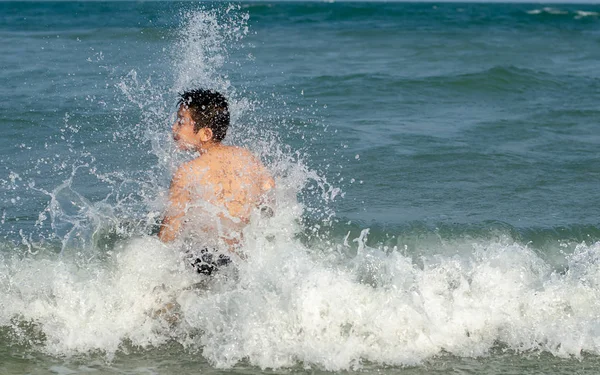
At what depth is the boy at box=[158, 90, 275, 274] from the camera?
176 inches

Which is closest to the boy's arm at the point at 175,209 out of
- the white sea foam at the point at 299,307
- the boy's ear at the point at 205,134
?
the white sea foam at the point at 299,307

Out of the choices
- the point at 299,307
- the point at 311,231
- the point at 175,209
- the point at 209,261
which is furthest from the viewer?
the point at 311,231

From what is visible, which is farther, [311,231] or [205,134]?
[311,231]


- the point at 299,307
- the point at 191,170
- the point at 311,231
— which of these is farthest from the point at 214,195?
the point at 311,231

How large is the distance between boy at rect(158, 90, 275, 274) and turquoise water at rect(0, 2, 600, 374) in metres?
0.14

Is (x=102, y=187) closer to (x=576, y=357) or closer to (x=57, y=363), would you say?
(x=57, y=363)

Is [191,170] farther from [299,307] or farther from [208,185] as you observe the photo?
[299,307]

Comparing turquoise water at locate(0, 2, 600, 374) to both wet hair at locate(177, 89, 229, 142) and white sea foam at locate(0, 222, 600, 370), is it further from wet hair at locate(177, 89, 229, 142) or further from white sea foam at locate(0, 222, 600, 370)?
wet hair at locate(177, 89, 229, 142)

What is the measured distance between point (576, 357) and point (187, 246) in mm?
2098

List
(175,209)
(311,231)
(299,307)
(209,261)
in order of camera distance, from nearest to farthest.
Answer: (299,307) → (209,261) → (175,209) → (311,231)

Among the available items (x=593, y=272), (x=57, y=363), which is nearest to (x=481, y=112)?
(x=593, y=272)

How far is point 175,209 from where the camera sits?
4.54 m

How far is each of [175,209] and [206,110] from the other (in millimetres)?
568

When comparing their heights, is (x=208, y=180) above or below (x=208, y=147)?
below
